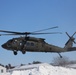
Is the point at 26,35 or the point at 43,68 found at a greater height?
the point at 26,35

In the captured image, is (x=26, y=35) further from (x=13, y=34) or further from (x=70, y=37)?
A: (x=70, y=37)

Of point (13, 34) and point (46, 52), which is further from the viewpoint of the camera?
point (46, 52)

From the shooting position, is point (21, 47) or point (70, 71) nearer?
point (21, 47)

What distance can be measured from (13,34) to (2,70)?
243 ft

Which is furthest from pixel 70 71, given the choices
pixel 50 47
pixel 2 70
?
pixel 50 47

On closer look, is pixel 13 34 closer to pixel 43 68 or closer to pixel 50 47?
pixel 50 47

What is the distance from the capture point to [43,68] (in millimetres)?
74562

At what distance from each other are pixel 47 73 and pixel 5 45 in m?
41.2

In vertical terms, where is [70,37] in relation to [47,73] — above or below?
above

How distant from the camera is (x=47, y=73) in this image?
7181 cm

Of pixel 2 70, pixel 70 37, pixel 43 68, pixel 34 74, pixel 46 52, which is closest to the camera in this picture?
pixel 46 52

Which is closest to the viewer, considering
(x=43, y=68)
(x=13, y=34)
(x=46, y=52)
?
(x=13, y=34)

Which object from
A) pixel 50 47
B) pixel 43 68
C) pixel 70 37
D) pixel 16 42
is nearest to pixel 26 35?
pixel 16 42

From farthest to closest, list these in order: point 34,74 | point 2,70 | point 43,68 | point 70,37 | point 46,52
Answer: point 2,70 < point 43,68 < point 34,74 < point 70,37 < point 46,52
